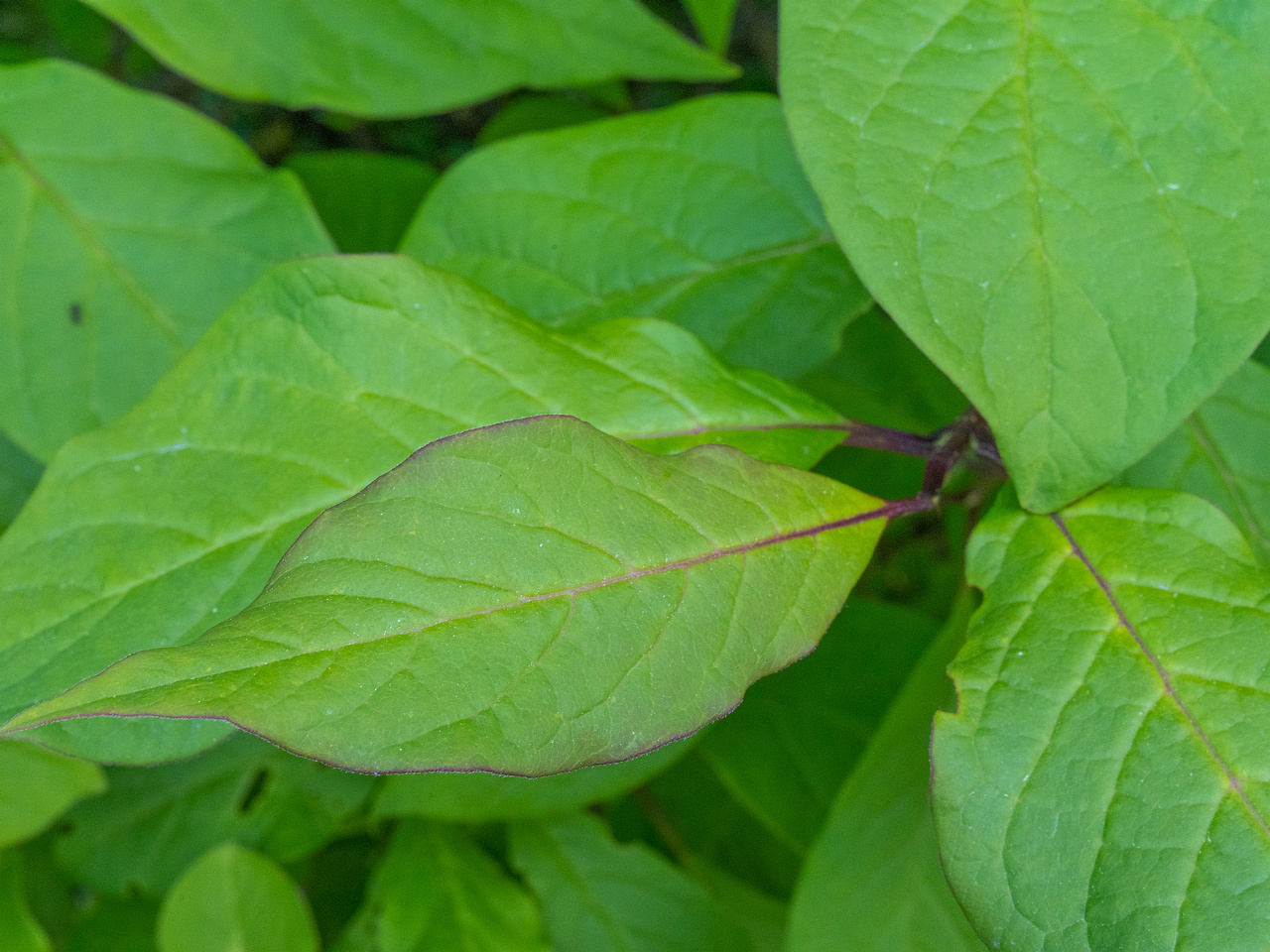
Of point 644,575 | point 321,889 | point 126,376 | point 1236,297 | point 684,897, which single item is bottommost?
point 321,889

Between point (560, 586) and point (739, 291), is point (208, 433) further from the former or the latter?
point (739, 291)

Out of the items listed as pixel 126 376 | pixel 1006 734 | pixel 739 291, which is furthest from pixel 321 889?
pixel 1006 734

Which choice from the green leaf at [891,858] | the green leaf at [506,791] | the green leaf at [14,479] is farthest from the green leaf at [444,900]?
the green leaf at [14,479]

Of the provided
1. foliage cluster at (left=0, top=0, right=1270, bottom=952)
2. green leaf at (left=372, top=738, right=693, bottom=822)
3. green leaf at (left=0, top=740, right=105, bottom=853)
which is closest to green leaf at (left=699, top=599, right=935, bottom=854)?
foliage cluster at (left=0, top=0, right=1270, bottom=952)

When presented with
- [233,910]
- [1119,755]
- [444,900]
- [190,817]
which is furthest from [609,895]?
[1119,755]

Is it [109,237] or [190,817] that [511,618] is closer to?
[109,237]

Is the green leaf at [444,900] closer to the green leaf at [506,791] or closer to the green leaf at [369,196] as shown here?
the green leaf at [506,791]
